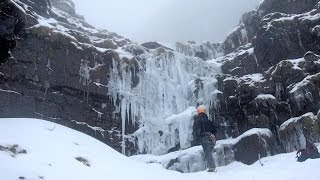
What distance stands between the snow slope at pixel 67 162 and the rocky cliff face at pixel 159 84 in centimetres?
1209

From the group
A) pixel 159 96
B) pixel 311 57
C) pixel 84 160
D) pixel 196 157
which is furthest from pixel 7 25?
pixel 311 57

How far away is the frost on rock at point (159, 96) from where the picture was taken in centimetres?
2733

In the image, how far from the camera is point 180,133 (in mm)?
27734

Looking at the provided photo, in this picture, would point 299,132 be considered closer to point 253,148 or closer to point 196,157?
point 253,148

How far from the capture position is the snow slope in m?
7.45

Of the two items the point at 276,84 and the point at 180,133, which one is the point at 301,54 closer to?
the point at 276,84

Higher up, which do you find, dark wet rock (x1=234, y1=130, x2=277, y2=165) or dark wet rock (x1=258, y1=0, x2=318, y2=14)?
dark wet rock (x1=258, y1=0, x2=318, y2=14)

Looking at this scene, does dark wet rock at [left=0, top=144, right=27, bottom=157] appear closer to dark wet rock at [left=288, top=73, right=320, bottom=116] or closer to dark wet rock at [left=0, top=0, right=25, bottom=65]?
dark wet rock at [left=0, top=0, right=25, bottom=65]

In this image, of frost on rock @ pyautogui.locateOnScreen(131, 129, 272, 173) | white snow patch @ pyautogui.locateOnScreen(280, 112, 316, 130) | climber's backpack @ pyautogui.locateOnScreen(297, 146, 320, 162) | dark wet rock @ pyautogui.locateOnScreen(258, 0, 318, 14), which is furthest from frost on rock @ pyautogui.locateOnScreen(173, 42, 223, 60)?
climber's backpack @ pyautogui.locateOnScreen(297, 146, 320, 162)

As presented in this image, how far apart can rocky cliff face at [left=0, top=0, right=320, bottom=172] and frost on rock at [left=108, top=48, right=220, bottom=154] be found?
0.07 metres

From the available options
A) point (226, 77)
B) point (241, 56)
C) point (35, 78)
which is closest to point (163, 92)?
point (226, 77)

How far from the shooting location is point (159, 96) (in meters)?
29.1

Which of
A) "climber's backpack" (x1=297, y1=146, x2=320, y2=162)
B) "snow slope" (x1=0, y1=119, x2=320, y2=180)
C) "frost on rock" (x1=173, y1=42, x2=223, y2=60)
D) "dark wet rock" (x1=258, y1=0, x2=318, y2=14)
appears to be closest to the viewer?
"snow slope" (x1=0, y1=119, x2=320, y2=180)

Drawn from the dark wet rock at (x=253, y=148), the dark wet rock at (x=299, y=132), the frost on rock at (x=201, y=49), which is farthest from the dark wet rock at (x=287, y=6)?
the dark wet rock at (x=253, y=148)
